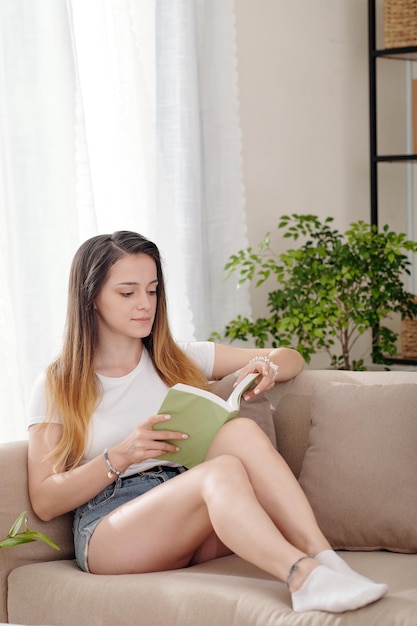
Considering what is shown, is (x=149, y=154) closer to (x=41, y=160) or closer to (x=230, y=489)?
(x=41, y=160)

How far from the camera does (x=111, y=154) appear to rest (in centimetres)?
308

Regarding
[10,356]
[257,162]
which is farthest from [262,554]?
[257,162]

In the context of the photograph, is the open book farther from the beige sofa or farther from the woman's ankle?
the woman's ankle

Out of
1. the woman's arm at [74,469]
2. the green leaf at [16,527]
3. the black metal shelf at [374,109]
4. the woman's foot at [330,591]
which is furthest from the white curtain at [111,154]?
the woman's foot at [330,591]

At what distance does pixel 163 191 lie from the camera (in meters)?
3.27

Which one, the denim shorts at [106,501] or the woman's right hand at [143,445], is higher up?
the woman's right hand at [143,445]

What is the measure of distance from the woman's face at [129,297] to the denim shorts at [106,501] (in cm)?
34

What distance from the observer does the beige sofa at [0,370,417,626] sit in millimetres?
1981

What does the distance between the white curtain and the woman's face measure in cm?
43

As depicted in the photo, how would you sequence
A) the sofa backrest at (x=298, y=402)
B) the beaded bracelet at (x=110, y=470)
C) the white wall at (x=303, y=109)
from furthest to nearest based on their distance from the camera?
the white wall at (x=303, y=109)
the sofa backrest at (x=298, y=402)
the beaded bracelet at (x=110, y=470)

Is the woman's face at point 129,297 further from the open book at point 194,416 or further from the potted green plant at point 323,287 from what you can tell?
the potted green plant at point 323,287

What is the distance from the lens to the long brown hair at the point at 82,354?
228 cm

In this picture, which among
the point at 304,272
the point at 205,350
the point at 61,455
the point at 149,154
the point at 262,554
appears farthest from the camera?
the point at 304,272

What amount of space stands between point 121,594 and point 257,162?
87.8 inches
